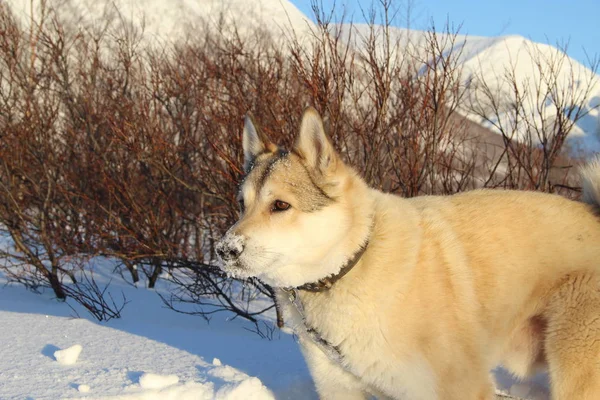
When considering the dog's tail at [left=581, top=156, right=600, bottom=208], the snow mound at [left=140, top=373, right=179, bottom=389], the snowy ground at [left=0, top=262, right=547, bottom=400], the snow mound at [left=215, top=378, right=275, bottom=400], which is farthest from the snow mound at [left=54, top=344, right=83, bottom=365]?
the dog's tail at [left=581, top=156, right=600, bottom=208]

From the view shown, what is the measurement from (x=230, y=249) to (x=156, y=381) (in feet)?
4.19

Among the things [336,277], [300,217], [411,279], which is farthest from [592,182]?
[300,217]

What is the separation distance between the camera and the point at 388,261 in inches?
113

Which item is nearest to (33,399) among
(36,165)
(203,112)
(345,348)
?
(345,348)

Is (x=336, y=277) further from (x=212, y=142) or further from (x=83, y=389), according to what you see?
(x=212, y=142)

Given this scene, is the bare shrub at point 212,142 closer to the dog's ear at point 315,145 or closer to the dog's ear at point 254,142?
the dog's ear at point 254,142

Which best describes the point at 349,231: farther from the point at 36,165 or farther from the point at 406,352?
the point at 36,165

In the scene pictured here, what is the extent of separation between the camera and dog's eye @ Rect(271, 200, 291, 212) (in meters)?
2.82

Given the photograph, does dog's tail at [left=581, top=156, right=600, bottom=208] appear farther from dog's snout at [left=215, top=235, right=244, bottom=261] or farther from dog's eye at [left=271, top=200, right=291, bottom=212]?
dog's snout at [left=215, top=235, right=244, bottom=261]

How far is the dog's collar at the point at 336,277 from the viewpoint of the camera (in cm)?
284

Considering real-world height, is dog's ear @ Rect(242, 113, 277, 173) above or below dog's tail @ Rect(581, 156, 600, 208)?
above

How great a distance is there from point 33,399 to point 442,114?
4.49 meters

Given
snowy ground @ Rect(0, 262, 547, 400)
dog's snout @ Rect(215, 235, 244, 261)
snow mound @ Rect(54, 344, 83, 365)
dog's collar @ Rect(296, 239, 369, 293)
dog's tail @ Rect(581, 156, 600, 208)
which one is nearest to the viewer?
dog's snout @ Rect(215, 235, 244, 261)

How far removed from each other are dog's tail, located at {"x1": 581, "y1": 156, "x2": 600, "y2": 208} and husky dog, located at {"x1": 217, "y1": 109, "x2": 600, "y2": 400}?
158mm
